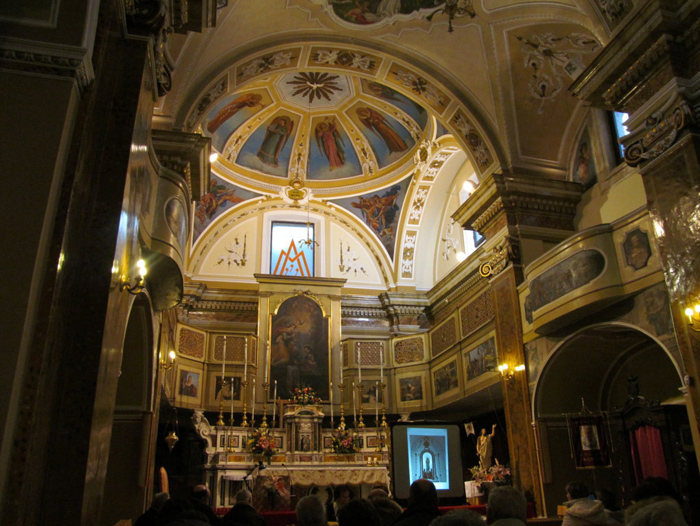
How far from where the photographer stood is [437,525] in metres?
2.70

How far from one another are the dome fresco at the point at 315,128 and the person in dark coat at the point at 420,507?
14.3 m

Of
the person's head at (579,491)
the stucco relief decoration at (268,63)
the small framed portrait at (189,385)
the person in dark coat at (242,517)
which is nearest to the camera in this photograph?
the person in dark coat at (242,517)

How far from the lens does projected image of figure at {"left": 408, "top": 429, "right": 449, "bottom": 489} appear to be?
5.97 m

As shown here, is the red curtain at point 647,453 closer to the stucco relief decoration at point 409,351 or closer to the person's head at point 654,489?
the person's head at point 654,489

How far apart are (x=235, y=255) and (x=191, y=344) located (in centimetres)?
386

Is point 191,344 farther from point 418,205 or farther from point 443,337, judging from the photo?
point 418,205

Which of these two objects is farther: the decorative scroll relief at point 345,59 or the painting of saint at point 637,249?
the decorative scroll relief at point 345,59

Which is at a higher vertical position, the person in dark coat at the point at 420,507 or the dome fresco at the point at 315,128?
the dome fresco at the point at 315,128

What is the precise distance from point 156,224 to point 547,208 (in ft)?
28.1

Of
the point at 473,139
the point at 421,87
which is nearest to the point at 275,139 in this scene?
the point at 421,87

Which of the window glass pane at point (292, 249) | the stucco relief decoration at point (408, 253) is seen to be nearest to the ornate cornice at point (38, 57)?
the window glass pane at point (292, 249)

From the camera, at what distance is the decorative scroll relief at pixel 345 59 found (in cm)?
1347

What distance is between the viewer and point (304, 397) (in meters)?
16.0

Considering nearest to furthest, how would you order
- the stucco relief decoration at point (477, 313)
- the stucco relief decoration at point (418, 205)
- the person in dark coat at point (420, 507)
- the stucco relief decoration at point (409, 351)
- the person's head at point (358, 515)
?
1. the person's head at point (358, 515)
2. the person in dark coat at point (420, 507)
3. the stucco relief decoration at point (477, 313)
4. the stucco relief decoration at point (409, 351)
5. the stucco relief decoration at point (418, 205)
